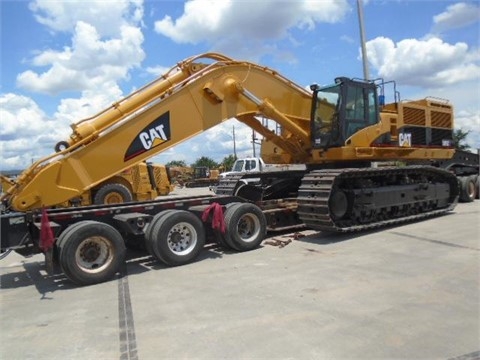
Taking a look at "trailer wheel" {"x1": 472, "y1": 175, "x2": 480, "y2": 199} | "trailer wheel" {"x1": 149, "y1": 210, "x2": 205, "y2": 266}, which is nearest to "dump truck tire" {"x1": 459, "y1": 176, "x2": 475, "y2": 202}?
"trailer wheel" {"x1": 472, "y1": 175, "x2": 480, "y2": 199}

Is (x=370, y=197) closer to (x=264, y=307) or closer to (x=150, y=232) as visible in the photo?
(x=150, y=232)

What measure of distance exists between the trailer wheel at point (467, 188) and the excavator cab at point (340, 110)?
5866mm

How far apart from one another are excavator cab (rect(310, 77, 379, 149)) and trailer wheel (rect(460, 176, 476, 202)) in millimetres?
5866

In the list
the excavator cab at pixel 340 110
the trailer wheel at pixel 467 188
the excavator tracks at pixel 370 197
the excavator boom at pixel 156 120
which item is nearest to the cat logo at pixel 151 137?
the excavator boom at pixel 156 120

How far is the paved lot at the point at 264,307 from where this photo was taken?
4.32 metres

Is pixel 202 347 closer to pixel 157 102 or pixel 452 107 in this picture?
pixel 157 102

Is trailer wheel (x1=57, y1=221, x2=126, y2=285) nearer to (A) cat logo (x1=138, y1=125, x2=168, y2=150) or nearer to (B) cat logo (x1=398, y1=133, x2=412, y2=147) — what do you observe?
(A) cat logo (x1=138, y1=125, x2=168, y2=150)

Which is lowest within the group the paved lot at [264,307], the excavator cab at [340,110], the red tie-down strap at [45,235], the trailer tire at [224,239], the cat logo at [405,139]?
the paved lot at [264,307]

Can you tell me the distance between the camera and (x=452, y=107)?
1368cm

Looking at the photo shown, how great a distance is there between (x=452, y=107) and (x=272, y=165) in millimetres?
5642

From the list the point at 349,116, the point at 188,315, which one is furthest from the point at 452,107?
the point at 188,315

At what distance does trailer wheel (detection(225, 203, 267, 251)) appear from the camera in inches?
338

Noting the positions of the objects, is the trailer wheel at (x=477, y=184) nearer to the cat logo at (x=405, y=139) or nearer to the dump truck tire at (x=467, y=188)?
the dump truck tire at (x=467, y=188)

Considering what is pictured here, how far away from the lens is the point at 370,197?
Result: 10336 mm
